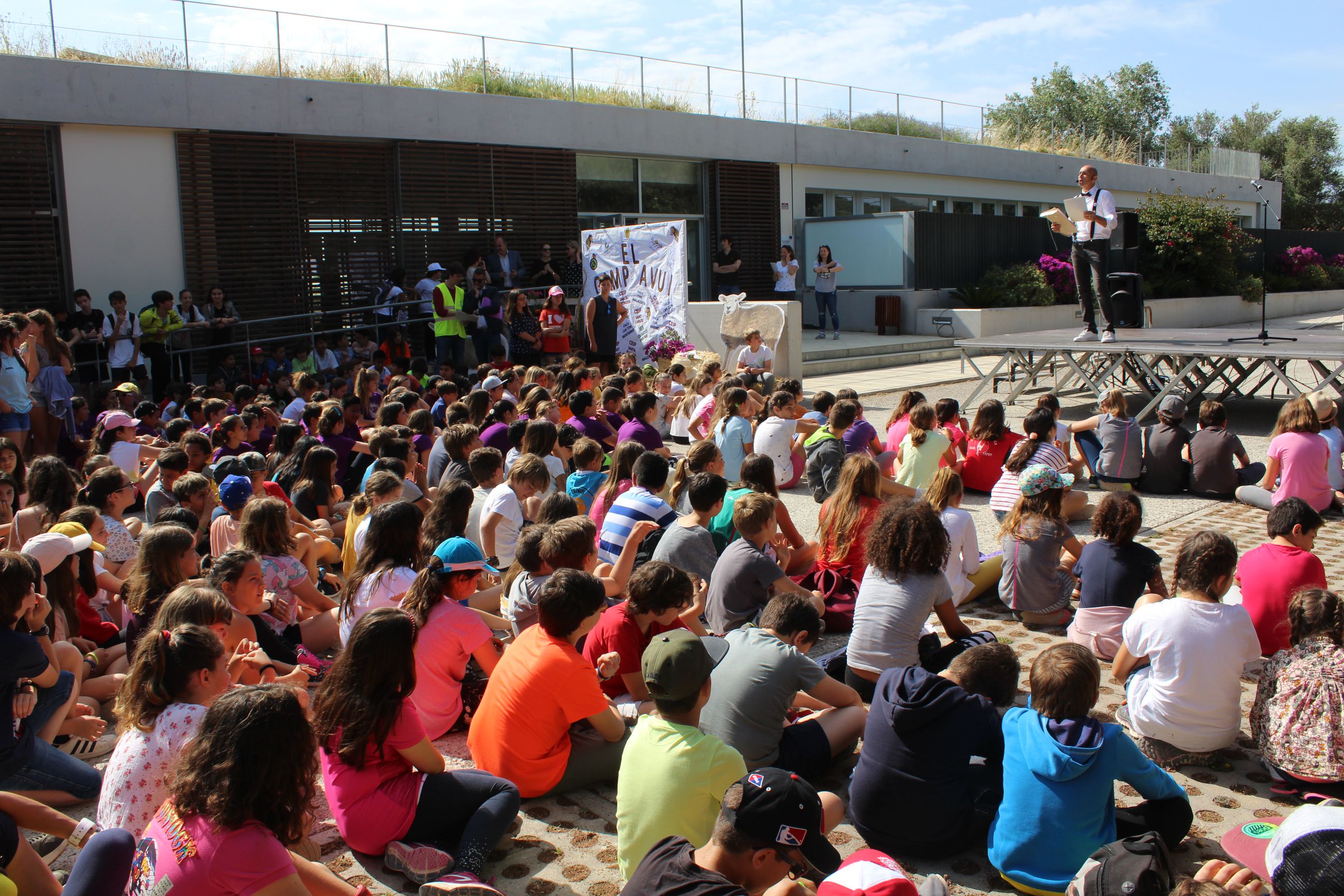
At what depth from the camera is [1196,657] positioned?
4207mm

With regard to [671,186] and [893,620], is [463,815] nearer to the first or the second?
[893,620]

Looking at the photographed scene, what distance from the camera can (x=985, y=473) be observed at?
9.16 metres

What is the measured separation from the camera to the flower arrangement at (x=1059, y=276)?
81.1 feet

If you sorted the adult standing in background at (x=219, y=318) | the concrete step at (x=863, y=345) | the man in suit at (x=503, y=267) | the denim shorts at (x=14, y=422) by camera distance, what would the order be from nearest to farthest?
1. the denim shorts at (x=14, y=422)
2. the adult standing in background at (x=219, y=318)
3. the man in suit at (x=503, y=267)
4. the concrete step at (x=863, y=345)

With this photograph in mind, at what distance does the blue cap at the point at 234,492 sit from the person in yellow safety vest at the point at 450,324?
9.05 m

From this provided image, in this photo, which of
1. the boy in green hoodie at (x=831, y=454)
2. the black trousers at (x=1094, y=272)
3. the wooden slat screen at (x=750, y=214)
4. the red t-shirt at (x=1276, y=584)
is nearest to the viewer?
the red t-shirt at (x=1276, y=584)

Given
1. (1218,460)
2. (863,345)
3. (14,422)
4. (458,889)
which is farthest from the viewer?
(863,345)

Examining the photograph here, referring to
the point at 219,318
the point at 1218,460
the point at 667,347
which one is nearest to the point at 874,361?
the point at 667,347

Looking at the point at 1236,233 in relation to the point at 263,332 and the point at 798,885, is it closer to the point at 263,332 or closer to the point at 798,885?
the point at 263,332

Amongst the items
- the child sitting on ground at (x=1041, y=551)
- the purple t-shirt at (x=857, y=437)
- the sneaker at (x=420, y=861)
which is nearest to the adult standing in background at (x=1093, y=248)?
the purple t-shirt at (x=857, y=437)

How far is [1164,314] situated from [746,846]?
25.9m

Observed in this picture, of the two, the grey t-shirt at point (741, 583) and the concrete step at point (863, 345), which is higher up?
the concrete step at point (863, 345)

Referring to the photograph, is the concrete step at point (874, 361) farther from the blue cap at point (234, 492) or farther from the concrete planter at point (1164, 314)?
the blue cap at point (234, 492)

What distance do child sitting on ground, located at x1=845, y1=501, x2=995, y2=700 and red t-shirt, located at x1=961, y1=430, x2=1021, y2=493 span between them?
178 inches
